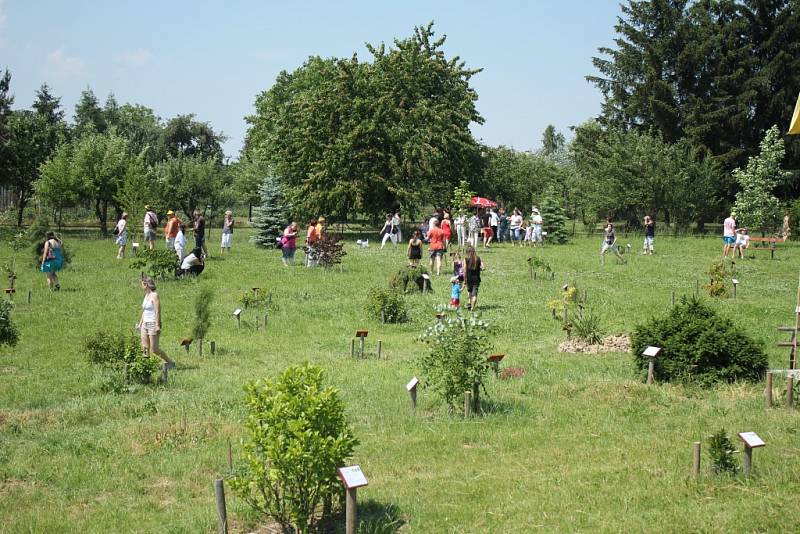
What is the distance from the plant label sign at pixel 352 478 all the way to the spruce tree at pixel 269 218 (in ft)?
102

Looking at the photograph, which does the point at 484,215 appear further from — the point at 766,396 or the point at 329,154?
the point at 766,396

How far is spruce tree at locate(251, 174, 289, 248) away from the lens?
37281 millimetres

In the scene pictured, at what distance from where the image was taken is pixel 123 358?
13.9m

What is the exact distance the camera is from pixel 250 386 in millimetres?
7023

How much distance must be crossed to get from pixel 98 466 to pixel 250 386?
A: 3.17m

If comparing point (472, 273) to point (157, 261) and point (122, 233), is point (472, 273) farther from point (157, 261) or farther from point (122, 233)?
point (122, 233)

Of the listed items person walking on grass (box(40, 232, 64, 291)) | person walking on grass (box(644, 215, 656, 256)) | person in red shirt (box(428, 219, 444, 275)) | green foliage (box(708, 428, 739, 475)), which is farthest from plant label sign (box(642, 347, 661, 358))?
person walking on grass (box(644, 215, 656, 256))

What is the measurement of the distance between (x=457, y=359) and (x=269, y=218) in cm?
2738

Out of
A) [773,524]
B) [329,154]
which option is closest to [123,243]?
[329,154]

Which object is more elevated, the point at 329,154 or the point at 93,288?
the point at 329,154

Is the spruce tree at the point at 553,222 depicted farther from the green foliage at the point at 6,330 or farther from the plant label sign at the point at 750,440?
the plant label sign at the point at 750,440

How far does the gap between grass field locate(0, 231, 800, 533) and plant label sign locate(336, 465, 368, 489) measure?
101cm

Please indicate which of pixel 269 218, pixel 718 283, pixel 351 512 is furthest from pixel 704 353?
pixel 269 218

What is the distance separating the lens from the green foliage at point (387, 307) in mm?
19188
